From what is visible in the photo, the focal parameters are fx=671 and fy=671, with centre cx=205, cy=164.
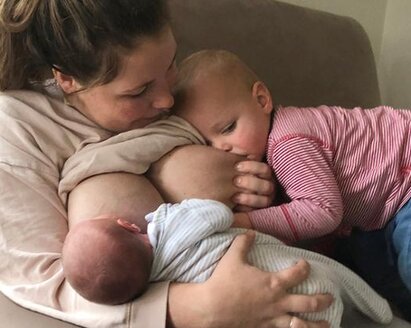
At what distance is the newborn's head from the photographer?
2.92ft

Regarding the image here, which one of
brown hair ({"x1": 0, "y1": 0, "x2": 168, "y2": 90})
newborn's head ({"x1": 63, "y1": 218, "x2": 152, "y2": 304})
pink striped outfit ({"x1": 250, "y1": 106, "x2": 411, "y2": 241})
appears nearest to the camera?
newborn's head ({"x1": 63, "y1": 218, "x2": 152, "y2": 304})

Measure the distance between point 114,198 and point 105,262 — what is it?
0.19 meters

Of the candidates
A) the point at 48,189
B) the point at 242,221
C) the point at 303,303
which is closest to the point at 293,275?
the point at 303,303

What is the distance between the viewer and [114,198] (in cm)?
106

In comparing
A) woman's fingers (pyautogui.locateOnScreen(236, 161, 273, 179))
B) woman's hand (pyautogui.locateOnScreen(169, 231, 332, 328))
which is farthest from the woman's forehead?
woman's hand (pyautogui.locateOnScreen(169, 231, 332, 328))

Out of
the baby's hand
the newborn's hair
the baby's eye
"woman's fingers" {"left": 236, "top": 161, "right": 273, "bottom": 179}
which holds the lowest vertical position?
the baby's hand

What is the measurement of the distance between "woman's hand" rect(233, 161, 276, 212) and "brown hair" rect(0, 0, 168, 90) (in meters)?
0.28

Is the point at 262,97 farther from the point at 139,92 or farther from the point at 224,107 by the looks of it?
the point at 139,92

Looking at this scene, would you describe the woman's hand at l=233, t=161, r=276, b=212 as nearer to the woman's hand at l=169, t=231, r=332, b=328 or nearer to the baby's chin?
the baby's chin

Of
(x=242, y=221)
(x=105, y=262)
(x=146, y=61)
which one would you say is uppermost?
(x=146, y=61)

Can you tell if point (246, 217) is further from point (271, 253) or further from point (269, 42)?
point (269, 42)

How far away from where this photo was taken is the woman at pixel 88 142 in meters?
0.95

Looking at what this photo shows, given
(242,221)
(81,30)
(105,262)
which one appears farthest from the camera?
(242,221)

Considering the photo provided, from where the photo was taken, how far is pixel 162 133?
117 centimetres
